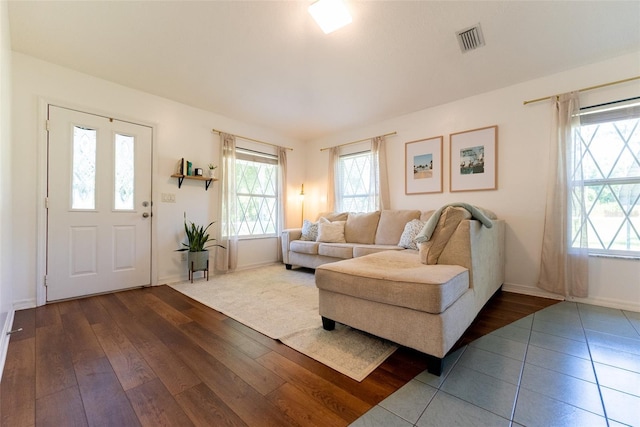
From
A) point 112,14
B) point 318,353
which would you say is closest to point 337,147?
point 112,14

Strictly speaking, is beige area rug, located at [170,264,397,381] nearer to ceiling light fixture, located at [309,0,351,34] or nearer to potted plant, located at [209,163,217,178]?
potted plant, located at [209,163,217,178]

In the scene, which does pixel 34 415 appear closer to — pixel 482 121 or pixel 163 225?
pixel 163 225

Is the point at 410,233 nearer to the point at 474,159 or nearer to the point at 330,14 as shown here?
the point at 474,159

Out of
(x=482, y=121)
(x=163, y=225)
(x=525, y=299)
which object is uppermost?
(x=482, y=121)

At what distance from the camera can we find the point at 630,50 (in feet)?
7.64

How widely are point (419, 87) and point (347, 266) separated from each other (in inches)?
96.1

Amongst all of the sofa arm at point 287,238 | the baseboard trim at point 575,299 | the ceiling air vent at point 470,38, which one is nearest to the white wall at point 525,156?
the baseboard trim at point 575,299

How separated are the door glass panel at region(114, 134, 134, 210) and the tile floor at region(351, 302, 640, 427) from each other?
332 centimetres

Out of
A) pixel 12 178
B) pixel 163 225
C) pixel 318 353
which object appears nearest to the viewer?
pixel 318 353

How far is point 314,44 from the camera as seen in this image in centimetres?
224

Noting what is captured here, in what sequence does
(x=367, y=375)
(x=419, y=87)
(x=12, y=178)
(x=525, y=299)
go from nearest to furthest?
(x=367, y=375) → (x=12, y=178) → (x=525, y=299) → (x=419, y=87)

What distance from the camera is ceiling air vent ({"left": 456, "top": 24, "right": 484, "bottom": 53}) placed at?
6.81ft

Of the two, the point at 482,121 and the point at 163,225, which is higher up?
the point at 482,121

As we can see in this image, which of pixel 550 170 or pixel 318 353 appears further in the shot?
pixel 550 170
